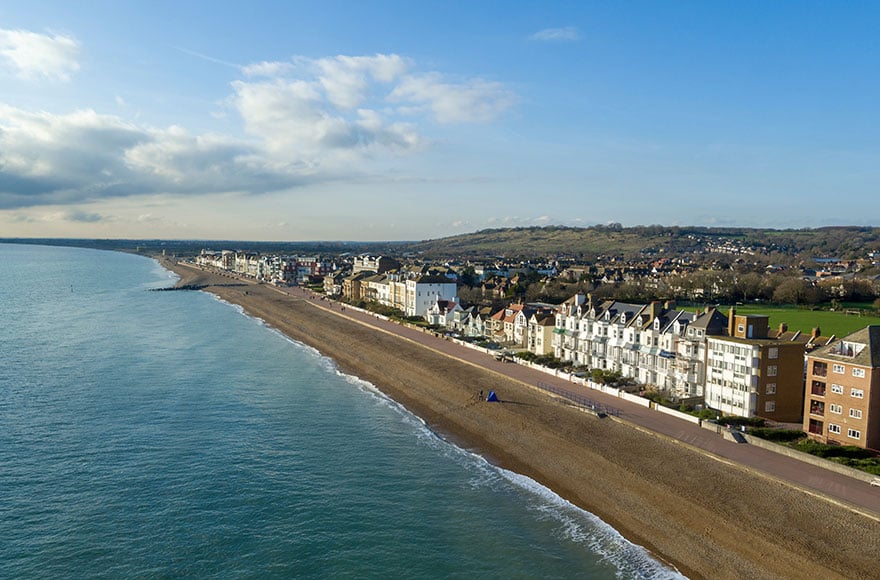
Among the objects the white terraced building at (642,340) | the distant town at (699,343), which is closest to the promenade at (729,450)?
the distant town at (699,343)

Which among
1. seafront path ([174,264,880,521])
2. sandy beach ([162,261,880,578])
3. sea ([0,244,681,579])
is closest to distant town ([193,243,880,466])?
seafront path ([174,264,880,521])

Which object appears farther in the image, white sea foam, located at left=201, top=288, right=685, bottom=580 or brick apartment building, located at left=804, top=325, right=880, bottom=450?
brick apartment building, located at left=804, top=325, right=880, bottom=450

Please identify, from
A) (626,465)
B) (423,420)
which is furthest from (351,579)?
(423,420)

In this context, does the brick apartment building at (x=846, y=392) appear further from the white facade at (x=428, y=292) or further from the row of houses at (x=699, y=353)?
the white facade at (x=428, y=292)

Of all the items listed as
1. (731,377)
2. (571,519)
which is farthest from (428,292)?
(571,519)

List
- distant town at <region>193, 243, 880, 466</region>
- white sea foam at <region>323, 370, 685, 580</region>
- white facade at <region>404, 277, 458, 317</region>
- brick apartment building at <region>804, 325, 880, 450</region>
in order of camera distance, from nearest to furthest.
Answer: white sea foam at <region>323, 370, 685, 580</region>, brick apartment building at <region>804, 325, 880, 450</region>, distant town at <region>193, 243, 880, 466</region>, white facade at <region>404, 277, 458, 317</region>

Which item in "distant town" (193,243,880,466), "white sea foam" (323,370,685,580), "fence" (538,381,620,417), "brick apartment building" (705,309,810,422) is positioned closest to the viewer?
"white sea foam" (323,370,685,580)

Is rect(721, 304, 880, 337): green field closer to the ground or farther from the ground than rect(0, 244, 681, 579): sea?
farther from the ground

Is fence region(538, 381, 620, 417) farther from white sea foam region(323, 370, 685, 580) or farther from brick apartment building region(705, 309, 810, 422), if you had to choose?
white sea foam region(323, 370, 685, 580)
